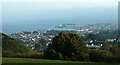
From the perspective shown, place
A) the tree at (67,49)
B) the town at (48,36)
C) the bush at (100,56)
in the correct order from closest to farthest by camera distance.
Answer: the bush at (100,56) < the tree at (67,49) < the town at (48,36)

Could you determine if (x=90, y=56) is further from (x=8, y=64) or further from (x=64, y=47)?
(x=8, y=64)

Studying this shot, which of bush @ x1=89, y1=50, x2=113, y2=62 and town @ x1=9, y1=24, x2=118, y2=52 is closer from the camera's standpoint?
bush @ x1=89, y1=50, x2=113, y2=62

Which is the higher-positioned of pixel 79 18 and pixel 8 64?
pixel 79 18

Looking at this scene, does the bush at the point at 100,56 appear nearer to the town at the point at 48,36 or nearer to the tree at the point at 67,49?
the tree at the point at 67,49

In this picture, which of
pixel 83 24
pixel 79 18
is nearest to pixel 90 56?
pixel 83 24

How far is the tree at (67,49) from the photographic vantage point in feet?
40.4

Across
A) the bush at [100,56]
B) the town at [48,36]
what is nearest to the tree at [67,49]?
Answer: the bush at [100,56]

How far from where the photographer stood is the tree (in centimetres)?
1232

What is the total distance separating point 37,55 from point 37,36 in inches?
868

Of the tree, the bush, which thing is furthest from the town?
the bush

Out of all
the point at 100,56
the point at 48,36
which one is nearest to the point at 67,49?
the point at 100,56

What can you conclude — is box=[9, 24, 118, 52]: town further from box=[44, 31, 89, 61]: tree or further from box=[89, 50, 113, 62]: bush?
box=[89, 50, 113, 62]: bush

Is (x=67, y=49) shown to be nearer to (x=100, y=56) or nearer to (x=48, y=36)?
(x=100, y=56)

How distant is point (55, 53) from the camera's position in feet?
40.2
